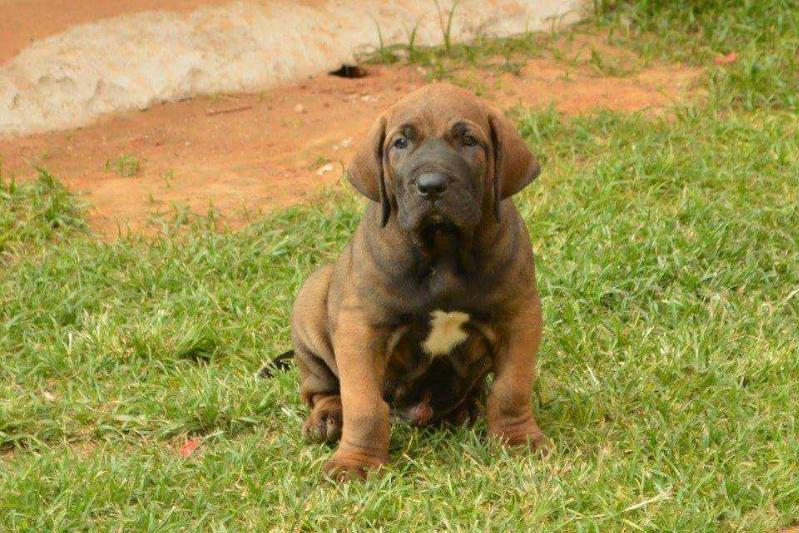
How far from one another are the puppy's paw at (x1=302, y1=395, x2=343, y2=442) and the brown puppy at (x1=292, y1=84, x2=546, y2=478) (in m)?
0.14

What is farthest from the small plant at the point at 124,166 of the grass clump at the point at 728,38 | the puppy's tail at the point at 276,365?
the grass clump at the point at 728,38

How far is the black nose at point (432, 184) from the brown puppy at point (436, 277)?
0.07 meters

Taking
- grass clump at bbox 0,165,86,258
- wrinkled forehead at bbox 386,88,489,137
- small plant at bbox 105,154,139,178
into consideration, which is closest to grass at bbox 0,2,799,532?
grass clump at bbox 0,165,86,258

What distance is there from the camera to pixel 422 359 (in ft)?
17.7

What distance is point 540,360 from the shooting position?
6.32 m

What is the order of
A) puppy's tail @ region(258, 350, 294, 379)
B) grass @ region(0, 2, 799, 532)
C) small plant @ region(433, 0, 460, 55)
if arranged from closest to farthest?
grass @ region(0, 2, 799, 532), puppy's tail @ region(258, 350, 294, 379), small plant @ region(433, 0, 460, 55)

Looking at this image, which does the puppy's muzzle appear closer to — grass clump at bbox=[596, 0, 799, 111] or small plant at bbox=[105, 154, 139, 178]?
small plant at bbox=[105, 154, 139, 178]

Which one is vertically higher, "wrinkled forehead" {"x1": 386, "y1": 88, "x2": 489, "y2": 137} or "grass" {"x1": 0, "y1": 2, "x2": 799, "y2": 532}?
"wrinkled forehead" {"x1": 386, "y1": 88, "x2": 489, "y2": 137}

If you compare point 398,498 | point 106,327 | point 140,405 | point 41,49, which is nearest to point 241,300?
point 106,327

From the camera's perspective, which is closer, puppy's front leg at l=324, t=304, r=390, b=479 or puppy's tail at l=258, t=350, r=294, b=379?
puppy's front leg at l=324, t=304, r=390, b=479

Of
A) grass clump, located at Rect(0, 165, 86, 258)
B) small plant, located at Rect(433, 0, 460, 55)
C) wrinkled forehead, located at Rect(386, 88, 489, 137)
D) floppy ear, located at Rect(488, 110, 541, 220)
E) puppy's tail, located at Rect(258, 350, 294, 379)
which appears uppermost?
wrinkled forehead, located at Rect(386, 88, 489, 137)

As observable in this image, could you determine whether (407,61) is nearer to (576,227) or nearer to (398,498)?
(576,227)

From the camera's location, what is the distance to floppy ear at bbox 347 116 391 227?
5203 mm

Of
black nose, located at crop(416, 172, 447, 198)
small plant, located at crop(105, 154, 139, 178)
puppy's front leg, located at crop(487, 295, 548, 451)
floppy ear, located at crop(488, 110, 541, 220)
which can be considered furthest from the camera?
small plant, located at crop(105, 154, 139, 178)
